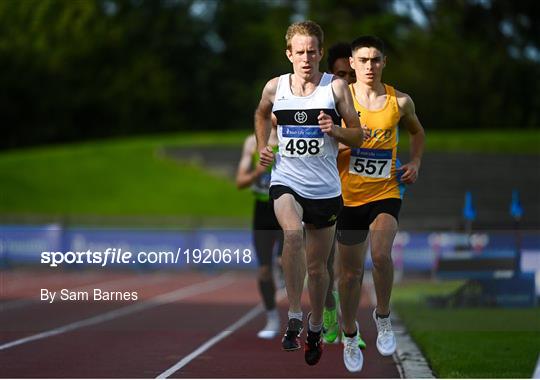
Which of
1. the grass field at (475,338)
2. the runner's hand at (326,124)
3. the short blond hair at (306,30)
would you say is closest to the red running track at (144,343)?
the grass field at (475,338)

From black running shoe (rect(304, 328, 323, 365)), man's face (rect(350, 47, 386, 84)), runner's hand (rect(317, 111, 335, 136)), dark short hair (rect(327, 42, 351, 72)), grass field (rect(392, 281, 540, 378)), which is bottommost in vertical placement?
grass field (rect(392, 281, 540, 378))

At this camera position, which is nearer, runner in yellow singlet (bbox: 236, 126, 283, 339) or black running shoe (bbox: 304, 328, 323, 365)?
black running shoe (bbox: 304, 328, 323, 365)

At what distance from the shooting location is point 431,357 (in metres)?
9.98

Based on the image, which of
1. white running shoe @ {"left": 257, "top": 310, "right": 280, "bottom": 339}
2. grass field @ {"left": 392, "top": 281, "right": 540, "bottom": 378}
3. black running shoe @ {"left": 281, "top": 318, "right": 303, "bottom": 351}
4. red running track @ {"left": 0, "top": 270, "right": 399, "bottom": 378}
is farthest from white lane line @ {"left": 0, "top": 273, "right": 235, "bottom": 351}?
black running shoe @ {"left": 281, "top": 318, "right": 303, "bottom": 351}

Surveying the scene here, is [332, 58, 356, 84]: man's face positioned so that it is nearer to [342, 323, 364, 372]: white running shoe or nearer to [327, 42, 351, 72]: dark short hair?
[327, 42, 351, 72]: dark short hair

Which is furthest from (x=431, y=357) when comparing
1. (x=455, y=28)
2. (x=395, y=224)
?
(x=455, y=28)

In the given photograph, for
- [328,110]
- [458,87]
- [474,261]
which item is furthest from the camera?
[458,87]

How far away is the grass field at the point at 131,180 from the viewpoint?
36.9 metres

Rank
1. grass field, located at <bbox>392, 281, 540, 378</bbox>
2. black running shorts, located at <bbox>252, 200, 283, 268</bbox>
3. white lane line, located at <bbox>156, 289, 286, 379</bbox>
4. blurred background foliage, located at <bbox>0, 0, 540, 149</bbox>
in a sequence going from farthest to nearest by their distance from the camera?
blurred background foliage, located at <bbox>0, 0, 540, 149</bbox>, black running shorts, located at <bbox>252, 200, 283, 268</bbox>, grass field, located at <bbox>392, 281, 540, 378</bbox>, white lane line, located at <bbox>156, 289, 286, 379</bbox>

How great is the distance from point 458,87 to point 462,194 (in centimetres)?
1051

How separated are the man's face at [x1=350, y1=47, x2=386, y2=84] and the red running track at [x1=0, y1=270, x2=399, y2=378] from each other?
2219 mm

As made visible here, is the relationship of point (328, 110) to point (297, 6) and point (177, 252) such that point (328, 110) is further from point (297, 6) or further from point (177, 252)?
point (297, 6)

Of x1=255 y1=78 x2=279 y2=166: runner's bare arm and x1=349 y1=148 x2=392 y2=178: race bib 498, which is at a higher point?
x1=255 y1=78 x2=279 y2=166: runner's bare arm

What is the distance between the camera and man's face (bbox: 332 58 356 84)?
8.92 metres
